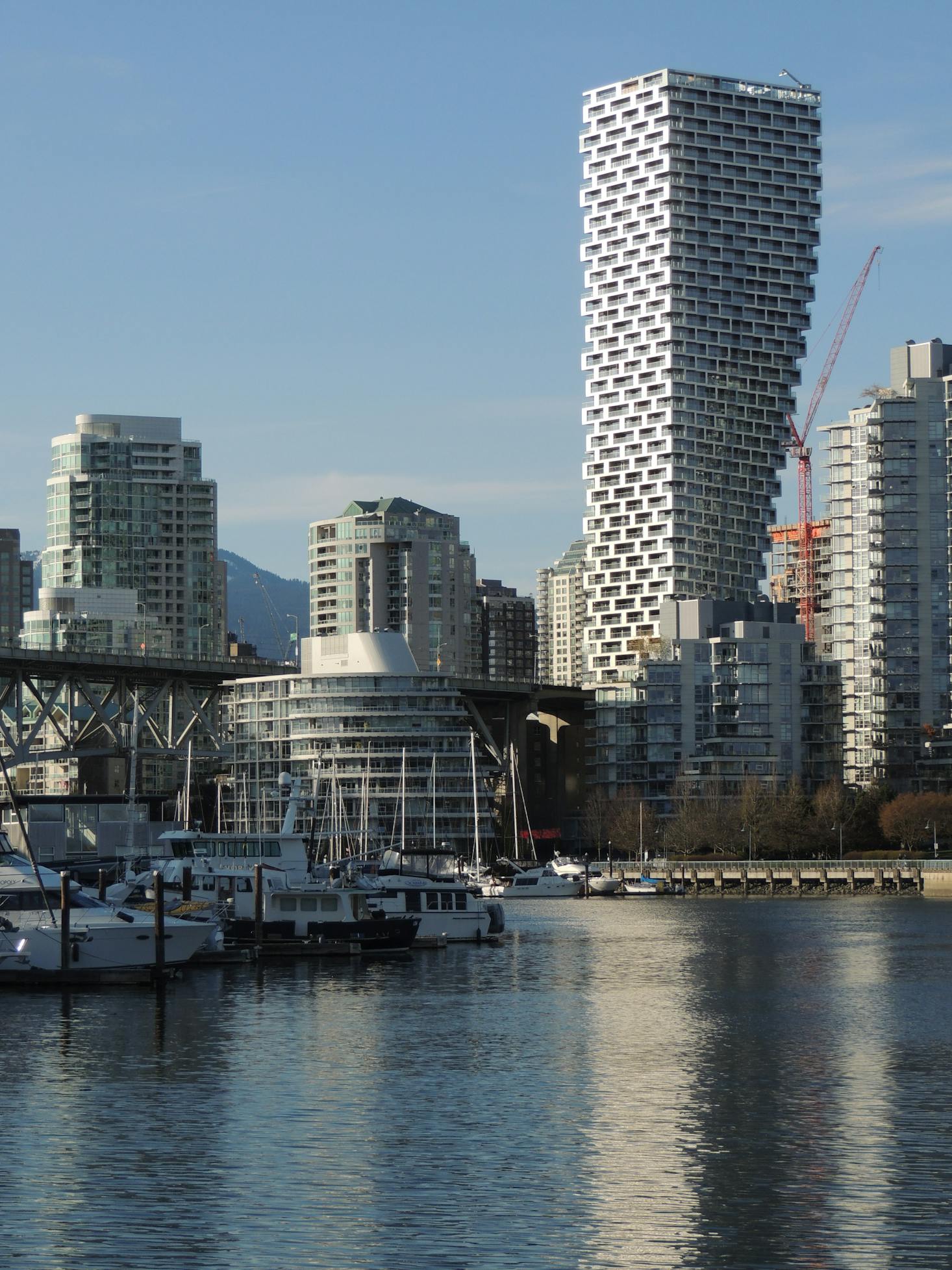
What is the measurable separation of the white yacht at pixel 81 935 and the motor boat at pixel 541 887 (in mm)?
106721

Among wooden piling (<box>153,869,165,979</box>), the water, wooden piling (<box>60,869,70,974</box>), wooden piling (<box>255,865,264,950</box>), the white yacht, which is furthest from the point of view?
wooden piling (<box>255,865,264,950</box>)

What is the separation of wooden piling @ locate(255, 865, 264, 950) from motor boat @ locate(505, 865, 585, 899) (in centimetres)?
9433

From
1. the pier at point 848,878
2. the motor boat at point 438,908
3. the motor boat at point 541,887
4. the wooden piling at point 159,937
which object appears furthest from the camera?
the pier at point 848,878

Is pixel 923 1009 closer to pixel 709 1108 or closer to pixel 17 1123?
pixel 709 1108

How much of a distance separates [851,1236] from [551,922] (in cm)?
10543

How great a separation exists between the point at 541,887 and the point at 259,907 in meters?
99.2

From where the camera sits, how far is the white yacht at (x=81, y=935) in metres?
79.2

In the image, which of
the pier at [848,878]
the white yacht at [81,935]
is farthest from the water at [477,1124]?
the pier at [848,878]

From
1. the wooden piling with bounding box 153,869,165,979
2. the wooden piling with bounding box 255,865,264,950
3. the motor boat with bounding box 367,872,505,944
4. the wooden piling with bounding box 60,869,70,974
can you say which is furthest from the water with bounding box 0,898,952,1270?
the motor boat with bounding box 367,872,505,944

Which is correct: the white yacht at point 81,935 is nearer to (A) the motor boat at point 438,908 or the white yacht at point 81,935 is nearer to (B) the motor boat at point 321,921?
(B) the motor boat at point 321,921


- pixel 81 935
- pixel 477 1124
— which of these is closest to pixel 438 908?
pixel 81 935

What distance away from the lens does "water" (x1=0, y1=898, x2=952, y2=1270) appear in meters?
34.3

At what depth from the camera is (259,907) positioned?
9269cm

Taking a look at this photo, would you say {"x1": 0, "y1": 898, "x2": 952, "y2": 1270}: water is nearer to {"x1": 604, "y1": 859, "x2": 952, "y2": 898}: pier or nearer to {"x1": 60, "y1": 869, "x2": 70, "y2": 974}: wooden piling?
{"x1": 60, "y1": 869, "x2": 70, "y2": 974}: wooden piling
